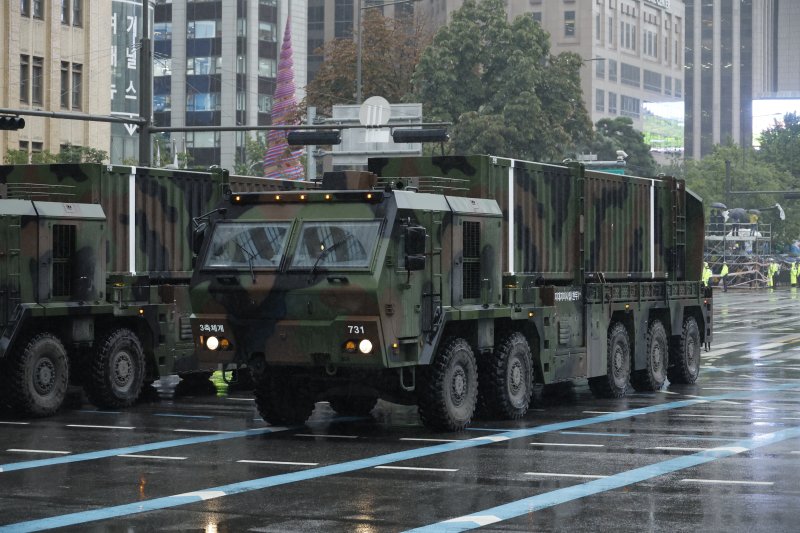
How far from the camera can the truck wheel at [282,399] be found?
60.5 feet

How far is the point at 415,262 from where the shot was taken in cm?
1711

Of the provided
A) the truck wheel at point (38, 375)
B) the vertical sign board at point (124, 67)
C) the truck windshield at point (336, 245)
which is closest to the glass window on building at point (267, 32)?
the vertical sign board at point (124, 67)

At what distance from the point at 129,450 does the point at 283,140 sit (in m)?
73.0

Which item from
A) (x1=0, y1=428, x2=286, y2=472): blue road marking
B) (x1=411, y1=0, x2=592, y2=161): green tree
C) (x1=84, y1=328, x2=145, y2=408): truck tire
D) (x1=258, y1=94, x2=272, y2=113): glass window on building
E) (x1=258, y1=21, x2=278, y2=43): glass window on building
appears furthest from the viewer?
(x1=258, y1=94, x2=272, y2=113): glass window on building

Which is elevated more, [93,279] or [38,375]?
[93,279]

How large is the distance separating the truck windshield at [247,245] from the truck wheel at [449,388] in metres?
2.09

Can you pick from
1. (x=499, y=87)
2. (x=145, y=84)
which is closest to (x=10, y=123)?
(x=145, y=84)

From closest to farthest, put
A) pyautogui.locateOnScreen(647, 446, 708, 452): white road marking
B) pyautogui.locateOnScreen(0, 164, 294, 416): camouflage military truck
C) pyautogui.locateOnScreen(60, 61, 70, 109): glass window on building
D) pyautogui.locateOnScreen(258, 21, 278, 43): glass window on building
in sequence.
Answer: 1. pyautogui.locateOnScreen(647, 446, 708, 452): white road marking
2. pyautogui.locateOnScreen(0, 164, 294, 416): camouflage military truck
3. pyautogui.locateOnScreen(60, 61, 70, 109): glass window on building
4. pyautogui.locateOnScreen(258, 21, 278, 43): glass window on building

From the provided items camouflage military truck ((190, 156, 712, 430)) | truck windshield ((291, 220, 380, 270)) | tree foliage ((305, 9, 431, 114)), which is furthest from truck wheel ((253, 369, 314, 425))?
tree foliage ((305, 9, 431, 114))

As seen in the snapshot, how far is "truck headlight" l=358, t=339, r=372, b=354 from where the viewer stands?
17.0 metres

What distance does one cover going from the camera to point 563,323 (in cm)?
2122

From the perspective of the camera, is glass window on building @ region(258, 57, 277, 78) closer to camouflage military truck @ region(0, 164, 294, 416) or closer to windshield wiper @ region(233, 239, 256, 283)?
camouflage military truck @ region(0, 164, 294, 416)

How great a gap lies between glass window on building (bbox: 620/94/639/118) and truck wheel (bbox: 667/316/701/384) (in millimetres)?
127392

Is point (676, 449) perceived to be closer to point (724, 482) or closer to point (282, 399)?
point (724, 482)
